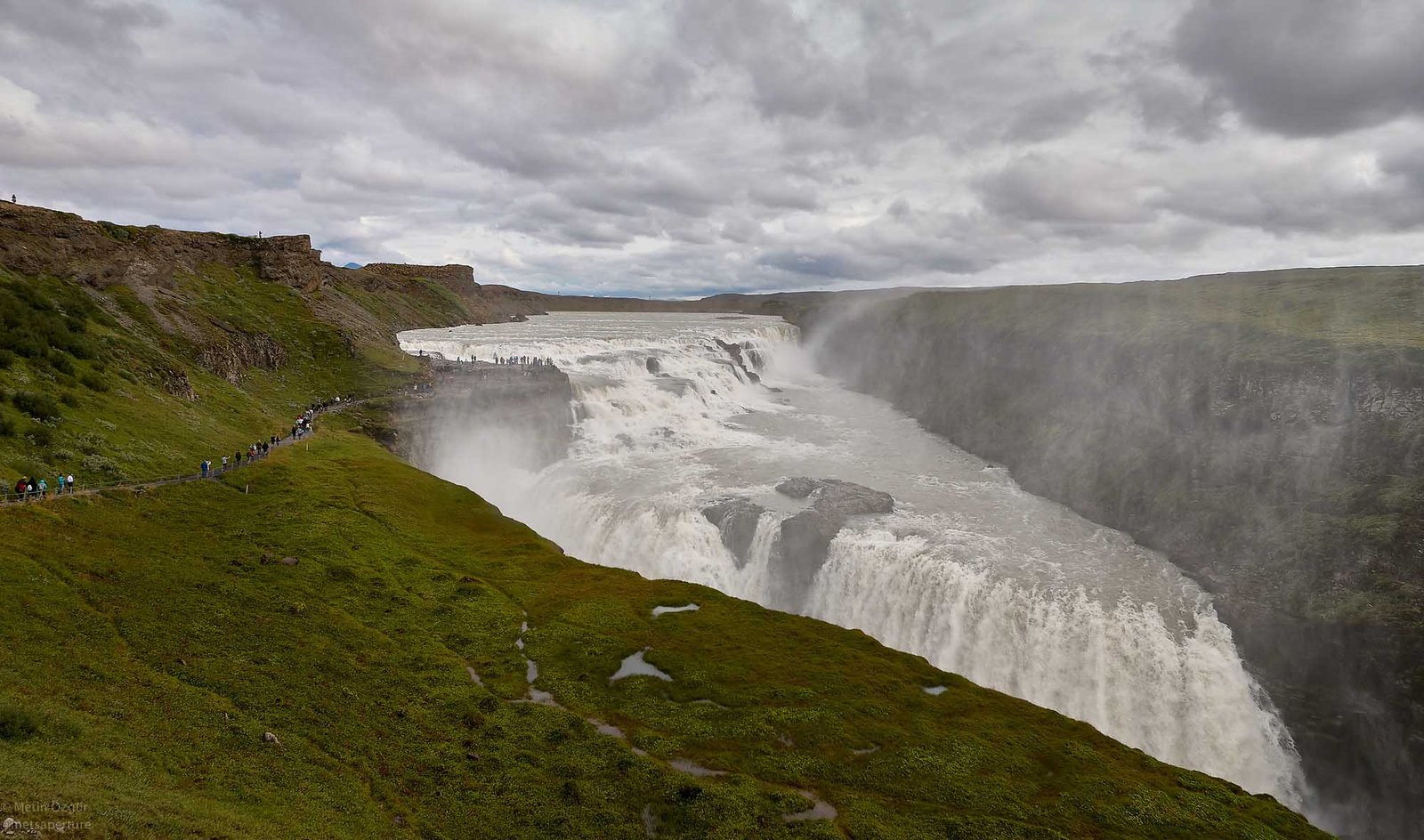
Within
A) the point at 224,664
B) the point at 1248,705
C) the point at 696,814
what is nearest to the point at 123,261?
the point at 224,664

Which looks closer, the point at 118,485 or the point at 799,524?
the point at 118,485

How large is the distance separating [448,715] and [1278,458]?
5820 centimetres

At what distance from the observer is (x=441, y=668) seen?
27.1 meters

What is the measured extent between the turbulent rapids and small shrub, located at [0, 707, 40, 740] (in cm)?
3580

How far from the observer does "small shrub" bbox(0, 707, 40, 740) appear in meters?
15.9

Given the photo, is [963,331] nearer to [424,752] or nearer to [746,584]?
[746,584]

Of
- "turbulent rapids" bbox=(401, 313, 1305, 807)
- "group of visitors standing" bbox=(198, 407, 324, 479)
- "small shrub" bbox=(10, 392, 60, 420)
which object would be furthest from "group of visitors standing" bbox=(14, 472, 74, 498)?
"turbulent rapids" bbox=(401, 313, 1305, 807)

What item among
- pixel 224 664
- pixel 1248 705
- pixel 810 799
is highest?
pixel 224 664

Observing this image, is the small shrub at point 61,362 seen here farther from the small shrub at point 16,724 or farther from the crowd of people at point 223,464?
the small shrub at point 16,724

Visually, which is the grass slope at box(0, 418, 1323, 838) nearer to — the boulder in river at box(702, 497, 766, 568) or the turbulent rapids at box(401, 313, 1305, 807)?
the turbulent rapids at box(401, 313, 1305, 807)

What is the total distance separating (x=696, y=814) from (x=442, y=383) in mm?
65511

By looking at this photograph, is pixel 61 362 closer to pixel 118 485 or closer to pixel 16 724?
pixel 118 485

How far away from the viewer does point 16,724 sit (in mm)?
16094

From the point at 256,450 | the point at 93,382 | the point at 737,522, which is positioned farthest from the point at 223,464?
the point at 737,522
